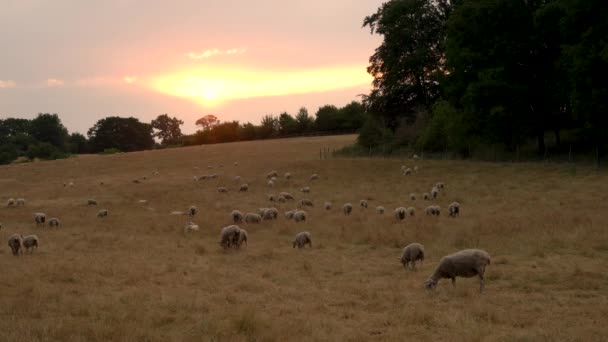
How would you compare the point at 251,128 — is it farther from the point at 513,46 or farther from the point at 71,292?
the point at 71,292

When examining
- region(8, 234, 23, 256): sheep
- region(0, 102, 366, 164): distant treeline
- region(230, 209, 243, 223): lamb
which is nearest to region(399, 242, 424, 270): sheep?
region(230, 209, 243, 223): lamb

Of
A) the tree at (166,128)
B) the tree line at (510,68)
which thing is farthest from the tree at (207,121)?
the tree line at (510,68)

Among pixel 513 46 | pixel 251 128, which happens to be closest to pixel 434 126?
pixel 513 46

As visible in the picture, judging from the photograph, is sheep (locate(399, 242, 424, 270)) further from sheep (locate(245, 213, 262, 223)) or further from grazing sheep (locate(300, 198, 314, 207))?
grazing sheep (locate(300, 198, 314, 207))

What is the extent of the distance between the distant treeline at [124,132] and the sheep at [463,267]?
9178cm

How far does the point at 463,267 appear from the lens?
13.0 meters

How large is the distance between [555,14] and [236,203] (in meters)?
24.4

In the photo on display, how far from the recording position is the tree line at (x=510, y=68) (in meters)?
32.6

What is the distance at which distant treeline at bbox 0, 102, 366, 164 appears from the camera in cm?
10638

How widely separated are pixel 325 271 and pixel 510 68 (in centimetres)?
2946

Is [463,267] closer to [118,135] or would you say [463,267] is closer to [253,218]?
[253,218]

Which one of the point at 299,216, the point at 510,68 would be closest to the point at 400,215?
the point at 299,216

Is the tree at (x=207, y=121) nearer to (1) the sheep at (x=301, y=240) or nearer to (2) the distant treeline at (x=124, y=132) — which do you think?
(2) the distant treeline at (x=124, y=132)

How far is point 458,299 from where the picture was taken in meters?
12.3
